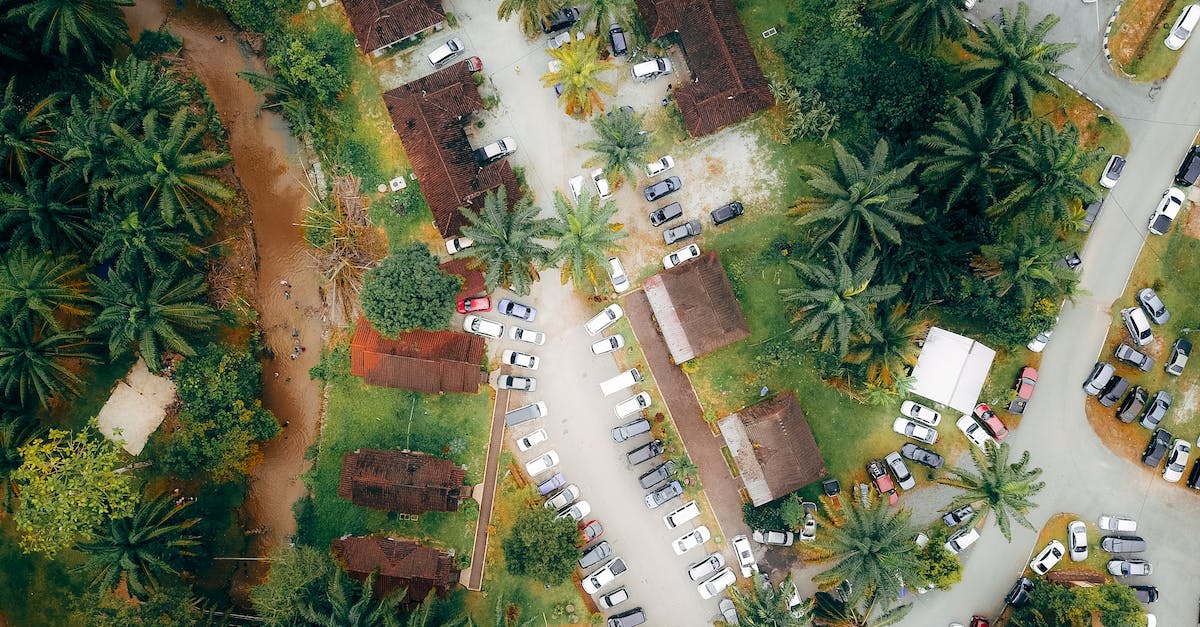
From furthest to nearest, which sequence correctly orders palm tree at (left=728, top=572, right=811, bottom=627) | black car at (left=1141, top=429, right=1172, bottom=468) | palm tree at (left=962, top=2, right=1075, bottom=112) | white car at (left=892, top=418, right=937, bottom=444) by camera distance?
white car at (left=892, top=418, right=937, bottom=444) < black car at (left=1141, top=429, right=1172, bottom=468) < palm tree at (left=728, top=572, right=811, bottom=627) < palm tree at (left=962, top=2, right=1075, bottom=112)

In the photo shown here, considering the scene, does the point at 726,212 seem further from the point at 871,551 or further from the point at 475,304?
the point at 871,551

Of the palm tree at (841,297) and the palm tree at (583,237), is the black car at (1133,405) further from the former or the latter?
the palm tree at (583,237)

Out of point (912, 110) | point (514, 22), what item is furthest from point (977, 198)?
point (514, 22)

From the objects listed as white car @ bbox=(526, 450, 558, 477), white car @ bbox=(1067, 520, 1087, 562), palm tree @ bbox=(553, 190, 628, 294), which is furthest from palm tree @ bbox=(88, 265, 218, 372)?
white car @ bbox=(1067, 520, 1087, 562)

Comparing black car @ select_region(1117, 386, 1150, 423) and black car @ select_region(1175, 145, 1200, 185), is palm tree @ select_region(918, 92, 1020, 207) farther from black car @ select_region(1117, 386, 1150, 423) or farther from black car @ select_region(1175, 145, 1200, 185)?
black car @ select_region(1117, 386, 1150, 423)

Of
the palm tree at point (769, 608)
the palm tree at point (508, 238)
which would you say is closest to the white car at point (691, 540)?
the palm tree at point (769, 608)

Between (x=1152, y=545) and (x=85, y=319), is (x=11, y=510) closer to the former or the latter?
(x=85, y=319)
